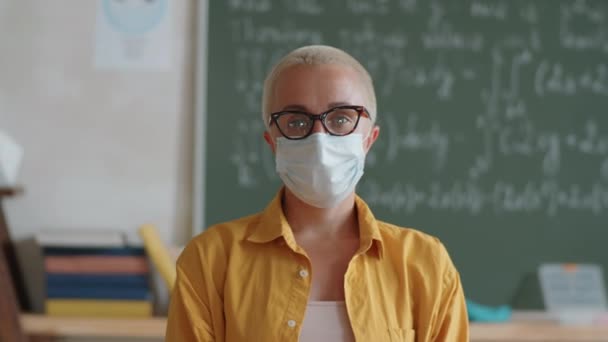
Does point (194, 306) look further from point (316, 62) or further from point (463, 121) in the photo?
point (463, 121)

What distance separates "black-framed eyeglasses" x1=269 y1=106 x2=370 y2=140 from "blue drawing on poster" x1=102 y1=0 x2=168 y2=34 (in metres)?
1.52

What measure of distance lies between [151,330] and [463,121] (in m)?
1.36

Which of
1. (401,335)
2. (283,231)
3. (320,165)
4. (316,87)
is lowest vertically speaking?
(401,335)

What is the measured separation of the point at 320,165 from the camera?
1198mm

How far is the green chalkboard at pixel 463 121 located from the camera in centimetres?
254

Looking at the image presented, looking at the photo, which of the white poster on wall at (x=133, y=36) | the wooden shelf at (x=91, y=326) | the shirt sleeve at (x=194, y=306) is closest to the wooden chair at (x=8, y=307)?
the wooden shelf at (x=91, y=326)

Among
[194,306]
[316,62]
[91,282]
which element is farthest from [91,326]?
[316,62]

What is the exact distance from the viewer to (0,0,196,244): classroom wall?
254 centimetres

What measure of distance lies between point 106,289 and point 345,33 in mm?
1268

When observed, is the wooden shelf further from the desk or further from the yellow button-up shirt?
the yellow button-up shirt

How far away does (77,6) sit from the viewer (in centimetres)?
257

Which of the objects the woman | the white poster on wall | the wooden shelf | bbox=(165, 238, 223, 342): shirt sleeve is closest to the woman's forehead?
the woman

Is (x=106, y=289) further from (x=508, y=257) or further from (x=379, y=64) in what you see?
(x=508, y=257)

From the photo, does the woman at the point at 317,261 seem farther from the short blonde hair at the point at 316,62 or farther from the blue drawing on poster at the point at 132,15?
the blue drawing on poster at the point at 132,15
